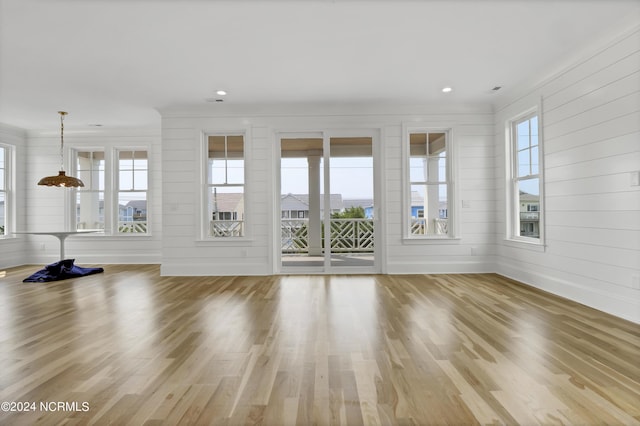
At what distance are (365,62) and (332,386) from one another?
3419 millimetres

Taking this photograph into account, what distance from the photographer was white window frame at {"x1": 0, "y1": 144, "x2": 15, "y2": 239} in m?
6.71

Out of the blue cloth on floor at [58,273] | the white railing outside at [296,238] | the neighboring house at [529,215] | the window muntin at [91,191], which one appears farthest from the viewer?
the window muntin at [91,191]

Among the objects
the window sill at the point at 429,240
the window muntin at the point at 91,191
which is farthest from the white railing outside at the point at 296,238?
the window muntin at the point at 91,191

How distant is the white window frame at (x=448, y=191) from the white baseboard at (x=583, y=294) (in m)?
1.06

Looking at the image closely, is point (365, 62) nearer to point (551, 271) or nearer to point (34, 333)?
point (551, 271)

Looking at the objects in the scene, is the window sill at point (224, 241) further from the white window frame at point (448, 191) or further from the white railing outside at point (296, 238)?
the white window frame at point (448, 191)

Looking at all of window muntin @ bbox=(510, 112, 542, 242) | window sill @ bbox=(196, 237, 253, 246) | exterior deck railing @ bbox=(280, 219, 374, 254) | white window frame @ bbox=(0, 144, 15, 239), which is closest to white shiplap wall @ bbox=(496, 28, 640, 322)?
window muntin @ bbox=(510, 112, 542, 242)

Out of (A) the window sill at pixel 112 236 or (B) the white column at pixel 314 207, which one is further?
(A) the window sill at pixel 112 236

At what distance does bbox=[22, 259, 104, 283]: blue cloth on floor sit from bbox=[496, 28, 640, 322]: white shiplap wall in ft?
23.1

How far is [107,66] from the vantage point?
3.95 metres

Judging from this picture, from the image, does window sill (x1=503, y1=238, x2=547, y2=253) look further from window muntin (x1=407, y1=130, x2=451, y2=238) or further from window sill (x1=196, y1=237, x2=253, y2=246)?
window sill (x1=196, y1=237, x2=253, y2=246)

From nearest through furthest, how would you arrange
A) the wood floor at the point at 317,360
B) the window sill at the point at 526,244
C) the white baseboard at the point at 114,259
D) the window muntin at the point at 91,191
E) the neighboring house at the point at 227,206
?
the wood floor at the point at 317,360, the window sill at the point at 526,244, the neighboring house at the point at 227,206, the white baseboard at the point at 114,259, the window muntin at the point at 91,191

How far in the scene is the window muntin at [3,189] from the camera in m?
6.63

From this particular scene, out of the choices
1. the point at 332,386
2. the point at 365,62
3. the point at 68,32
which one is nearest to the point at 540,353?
the point at 332,386
